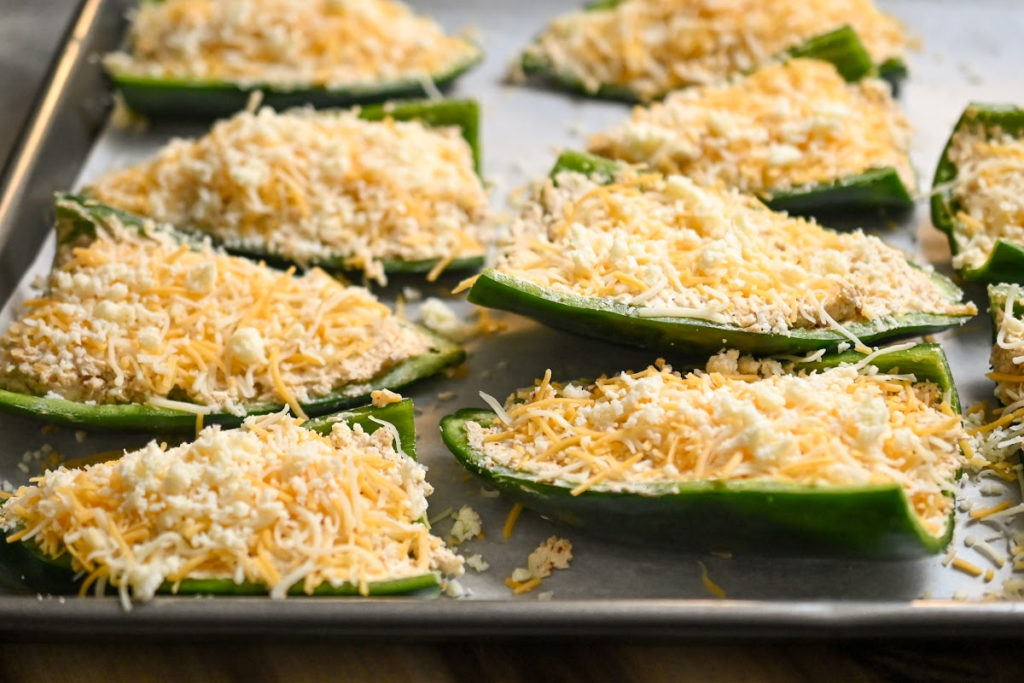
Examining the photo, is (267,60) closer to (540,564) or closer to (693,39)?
(693,39)

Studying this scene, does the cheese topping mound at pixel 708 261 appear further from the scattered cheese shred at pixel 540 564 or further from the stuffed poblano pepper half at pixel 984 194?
the scattered cheese shred at pixel 540 564

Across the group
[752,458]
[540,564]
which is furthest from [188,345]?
[752,458]

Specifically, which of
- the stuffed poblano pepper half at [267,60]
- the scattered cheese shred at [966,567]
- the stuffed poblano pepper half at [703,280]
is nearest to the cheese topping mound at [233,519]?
the stuffed poblano pepper half at [703,280]

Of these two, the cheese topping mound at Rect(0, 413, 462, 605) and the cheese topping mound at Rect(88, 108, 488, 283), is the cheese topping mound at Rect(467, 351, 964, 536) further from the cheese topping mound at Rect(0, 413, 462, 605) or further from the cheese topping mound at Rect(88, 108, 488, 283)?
the cheese topping mound at Rect(88, 108, 488, 283)

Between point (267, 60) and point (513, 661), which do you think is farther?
point (267, 60)

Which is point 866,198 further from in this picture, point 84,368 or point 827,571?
point 84,368

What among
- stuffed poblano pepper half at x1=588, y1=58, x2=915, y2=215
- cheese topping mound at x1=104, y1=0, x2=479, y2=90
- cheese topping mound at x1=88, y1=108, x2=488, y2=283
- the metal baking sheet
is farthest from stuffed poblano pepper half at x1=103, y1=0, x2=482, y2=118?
stuffed poblano pepper half at x1=588, y1=58, x2=915, y2=215
